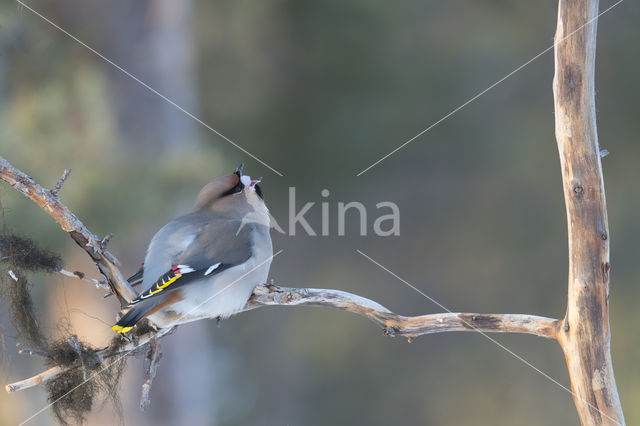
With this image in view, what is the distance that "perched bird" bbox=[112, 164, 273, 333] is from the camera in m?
2.92

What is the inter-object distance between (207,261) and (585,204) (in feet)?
5.01

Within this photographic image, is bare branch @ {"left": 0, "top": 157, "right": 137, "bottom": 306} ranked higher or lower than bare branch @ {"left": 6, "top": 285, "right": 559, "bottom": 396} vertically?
lower

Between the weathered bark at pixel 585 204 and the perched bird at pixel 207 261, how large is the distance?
1353 millimetres

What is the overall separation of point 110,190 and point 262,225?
4.44 ft

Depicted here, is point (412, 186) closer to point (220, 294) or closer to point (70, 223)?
point (220, 294)

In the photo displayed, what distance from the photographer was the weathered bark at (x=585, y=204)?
2.57 metres

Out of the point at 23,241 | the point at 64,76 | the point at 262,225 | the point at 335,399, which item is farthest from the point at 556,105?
the point at 335,399

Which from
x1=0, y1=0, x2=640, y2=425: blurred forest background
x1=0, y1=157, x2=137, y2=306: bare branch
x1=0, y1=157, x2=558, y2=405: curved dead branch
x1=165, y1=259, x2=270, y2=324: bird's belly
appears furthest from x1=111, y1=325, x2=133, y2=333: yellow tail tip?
x1=0, y1=0, x2=640, y2=425: blurred forest background

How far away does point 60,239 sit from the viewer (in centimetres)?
441

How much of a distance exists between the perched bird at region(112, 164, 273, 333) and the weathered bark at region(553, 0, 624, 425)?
4.44 ft

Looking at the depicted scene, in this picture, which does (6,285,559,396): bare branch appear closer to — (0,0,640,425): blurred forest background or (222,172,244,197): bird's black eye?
(222,172,244,197): bird's black eye

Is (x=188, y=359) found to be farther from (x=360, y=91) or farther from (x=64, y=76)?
(x=360, y=91)

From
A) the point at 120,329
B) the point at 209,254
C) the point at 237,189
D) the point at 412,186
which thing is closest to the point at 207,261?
the point at 209,254

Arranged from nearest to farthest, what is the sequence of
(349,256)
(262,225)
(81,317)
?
1. (262,225)
2. (81,317)
3. (349,256)
